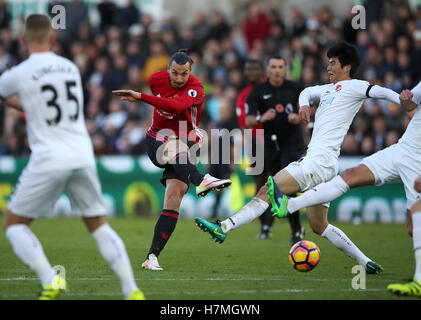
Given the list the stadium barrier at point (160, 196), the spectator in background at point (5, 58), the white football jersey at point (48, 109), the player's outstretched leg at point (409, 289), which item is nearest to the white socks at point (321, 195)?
the player's outstretched leg at point (409, 289)

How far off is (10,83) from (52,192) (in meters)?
0.96

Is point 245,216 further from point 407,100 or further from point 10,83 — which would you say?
point 10,83

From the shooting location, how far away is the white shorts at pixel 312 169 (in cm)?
842

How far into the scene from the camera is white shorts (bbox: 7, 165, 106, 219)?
19.8 ft

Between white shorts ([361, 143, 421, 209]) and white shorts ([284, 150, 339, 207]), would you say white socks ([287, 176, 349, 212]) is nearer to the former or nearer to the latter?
white shorts ([361, 143, 421, 209])

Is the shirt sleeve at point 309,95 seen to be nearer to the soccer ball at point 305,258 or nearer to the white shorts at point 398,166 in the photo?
the white shorts at point 398,166

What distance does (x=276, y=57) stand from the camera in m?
12.1

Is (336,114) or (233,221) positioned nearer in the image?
(233,221)

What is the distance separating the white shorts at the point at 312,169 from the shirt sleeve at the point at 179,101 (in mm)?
1426

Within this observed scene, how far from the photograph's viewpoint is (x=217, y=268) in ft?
29.7

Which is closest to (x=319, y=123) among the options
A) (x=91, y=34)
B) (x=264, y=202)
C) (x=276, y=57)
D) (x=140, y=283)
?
(x=264, y=202)

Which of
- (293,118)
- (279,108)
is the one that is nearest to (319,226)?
(293,118)

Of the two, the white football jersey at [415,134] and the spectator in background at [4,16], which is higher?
the spectator in background at [4,16]

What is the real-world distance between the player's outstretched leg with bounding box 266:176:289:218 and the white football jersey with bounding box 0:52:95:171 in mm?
2380
